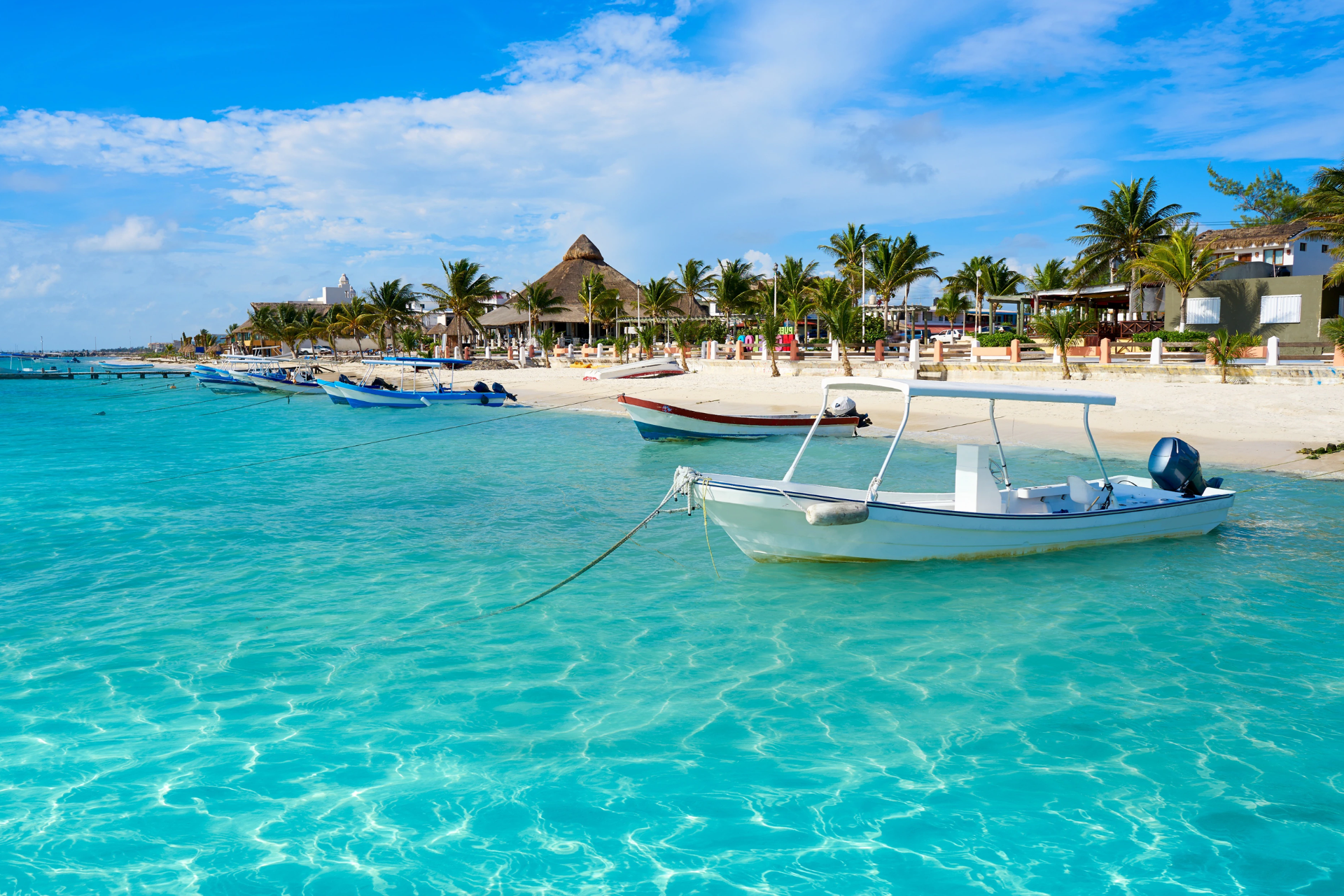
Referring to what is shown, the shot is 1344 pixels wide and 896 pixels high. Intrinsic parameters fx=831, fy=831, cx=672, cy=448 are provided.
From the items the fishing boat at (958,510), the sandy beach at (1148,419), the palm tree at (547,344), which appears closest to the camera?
the fishing boat at (958,510)

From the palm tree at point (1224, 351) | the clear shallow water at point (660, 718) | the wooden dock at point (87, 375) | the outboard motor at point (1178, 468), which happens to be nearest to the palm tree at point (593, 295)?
the palm tree at point (1224, 351)

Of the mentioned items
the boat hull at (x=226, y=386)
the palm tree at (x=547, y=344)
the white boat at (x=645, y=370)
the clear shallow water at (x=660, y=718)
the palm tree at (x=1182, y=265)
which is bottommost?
the clear shallow water at (x=660, y=718)

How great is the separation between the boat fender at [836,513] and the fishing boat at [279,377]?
41652mm

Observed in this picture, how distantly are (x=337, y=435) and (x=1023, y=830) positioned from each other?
2640cm

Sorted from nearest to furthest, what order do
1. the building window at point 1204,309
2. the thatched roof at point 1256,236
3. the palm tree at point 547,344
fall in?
the building window at point 1204,309
the thatched roof at point 1256,236
the palm tree at point 547,344

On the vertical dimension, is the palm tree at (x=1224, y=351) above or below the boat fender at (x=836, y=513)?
above

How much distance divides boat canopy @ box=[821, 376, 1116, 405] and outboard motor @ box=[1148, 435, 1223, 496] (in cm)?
164

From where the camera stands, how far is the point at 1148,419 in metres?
22.2

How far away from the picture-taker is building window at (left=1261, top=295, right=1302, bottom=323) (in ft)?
117

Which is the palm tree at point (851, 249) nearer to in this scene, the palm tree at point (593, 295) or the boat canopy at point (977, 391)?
the palm tree at point (593, 295)

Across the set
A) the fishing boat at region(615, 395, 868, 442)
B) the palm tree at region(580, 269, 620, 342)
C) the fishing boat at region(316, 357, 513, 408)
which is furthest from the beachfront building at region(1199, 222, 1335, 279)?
the palm tree at region(580, 269, 620, 342)

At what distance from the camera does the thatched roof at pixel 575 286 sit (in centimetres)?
6775

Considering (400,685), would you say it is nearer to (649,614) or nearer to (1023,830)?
(649,614)

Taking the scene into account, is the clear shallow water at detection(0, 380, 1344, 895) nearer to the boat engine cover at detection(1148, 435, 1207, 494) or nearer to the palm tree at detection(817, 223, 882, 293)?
the boat engine cover at detection(1148, 435, 1207, 494)
